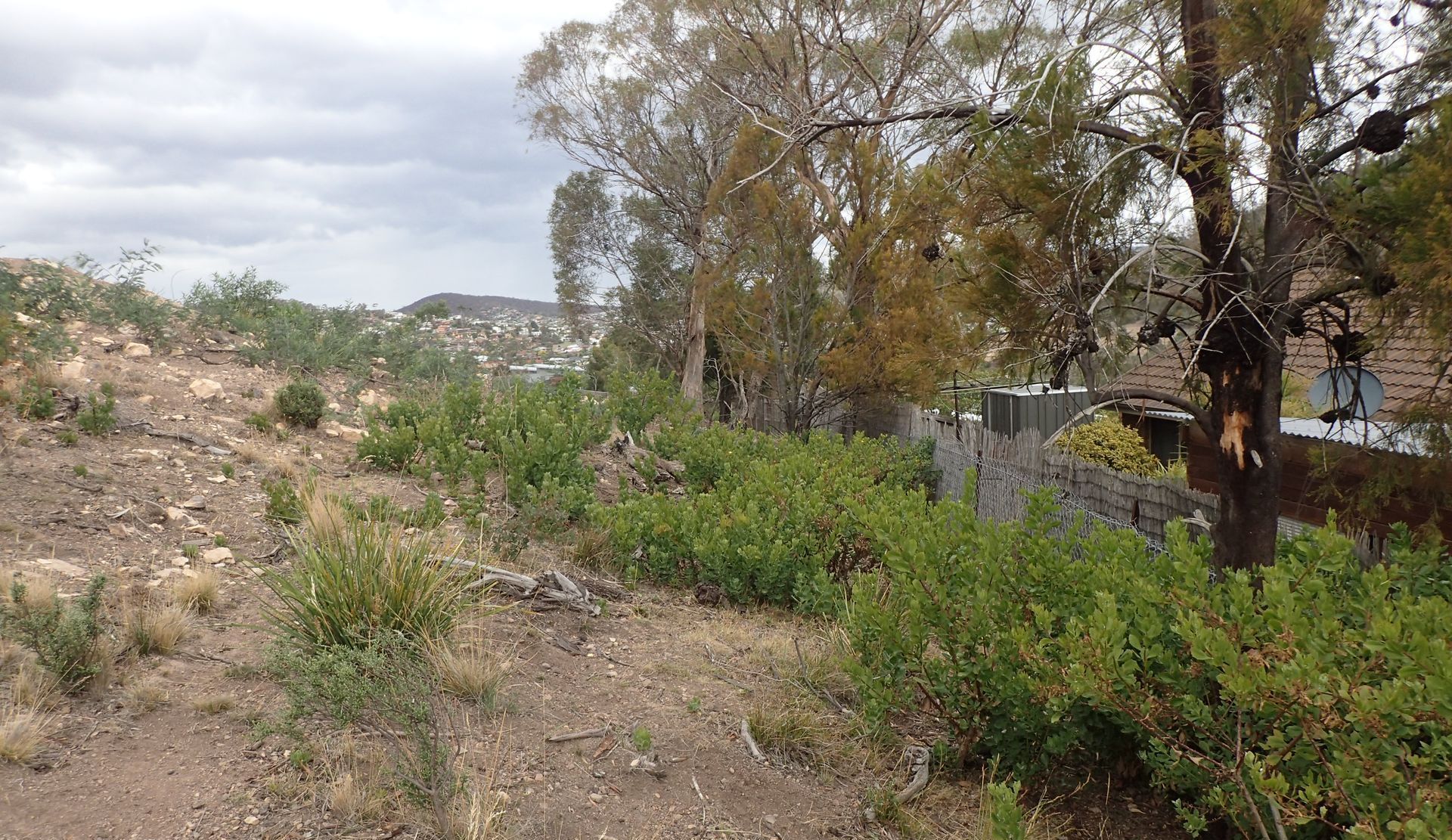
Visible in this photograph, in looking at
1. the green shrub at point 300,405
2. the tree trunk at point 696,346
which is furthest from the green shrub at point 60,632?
the tree trunk at point 696,346

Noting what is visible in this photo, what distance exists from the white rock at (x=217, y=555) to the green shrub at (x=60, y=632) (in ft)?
4.59

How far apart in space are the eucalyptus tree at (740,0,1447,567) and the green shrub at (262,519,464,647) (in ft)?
10.5

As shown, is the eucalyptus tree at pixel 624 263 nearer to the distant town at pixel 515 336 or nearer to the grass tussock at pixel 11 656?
the distant town at pixel 515 336

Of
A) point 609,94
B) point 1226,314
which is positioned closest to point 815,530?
point 1226,314

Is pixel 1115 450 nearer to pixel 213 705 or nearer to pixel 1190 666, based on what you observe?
pixel 1190 666

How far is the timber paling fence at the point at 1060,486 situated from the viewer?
678 cm

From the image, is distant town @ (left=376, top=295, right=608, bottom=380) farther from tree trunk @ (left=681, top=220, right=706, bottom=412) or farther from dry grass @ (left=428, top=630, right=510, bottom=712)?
dry grass @ (left=428, top=630, right=510, bottom=712)

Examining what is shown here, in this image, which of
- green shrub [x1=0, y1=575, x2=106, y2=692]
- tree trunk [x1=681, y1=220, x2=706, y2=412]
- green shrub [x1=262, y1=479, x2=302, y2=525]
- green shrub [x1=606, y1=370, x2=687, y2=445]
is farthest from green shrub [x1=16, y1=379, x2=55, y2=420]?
tree trunk [x1=681, y1=220, x2=706, y2=412]

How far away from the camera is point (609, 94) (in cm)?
2283

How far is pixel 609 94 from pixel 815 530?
1869 centimetres

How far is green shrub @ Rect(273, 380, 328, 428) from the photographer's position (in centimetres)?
895

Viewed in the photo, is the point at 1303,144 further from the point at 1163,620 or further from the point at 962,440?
the point at 962,440

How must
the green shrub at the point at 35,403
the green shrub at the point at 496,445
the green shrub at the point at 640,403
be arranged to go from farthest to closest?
the green shrub at the point at 640,403
the green shrub at the point at 496,445
the green shrub at the point at 35,403

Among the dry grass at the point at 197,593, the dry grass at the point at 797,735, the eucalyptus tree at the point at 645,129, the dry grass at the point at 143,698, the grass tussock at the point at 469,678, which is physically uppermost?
the eucalyptus tree at the point at 645,129
